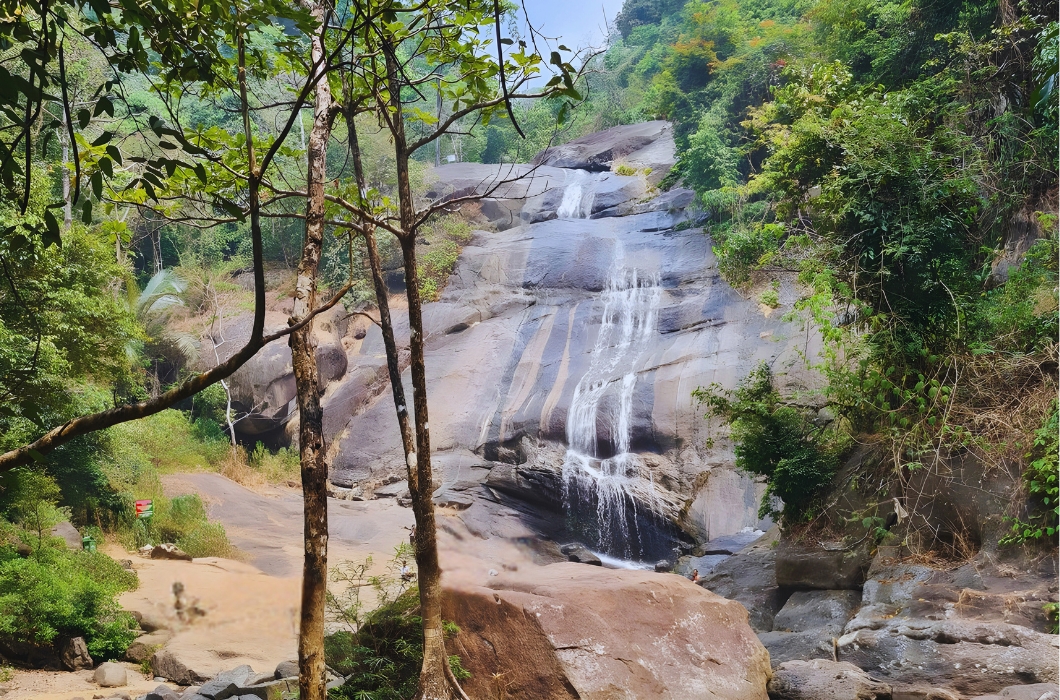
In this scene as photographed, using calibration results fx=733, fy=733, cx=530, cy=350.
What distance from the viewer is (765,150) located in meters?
19.4

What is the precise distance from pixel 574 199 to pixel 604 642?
759 inches

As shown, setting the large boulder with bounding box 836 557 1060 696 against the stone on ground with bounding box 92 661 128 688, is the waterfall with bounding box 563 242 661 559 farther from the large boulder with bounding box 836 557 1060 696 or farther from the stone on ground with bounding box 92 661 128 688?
the stone on ground with bounding box 92 661 128 688

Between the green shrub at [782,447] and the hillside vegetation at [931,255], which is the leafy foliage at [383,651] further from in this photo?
the green shrub at [782,447]

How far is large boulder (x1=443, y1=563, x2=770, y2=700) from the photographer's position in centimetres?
492

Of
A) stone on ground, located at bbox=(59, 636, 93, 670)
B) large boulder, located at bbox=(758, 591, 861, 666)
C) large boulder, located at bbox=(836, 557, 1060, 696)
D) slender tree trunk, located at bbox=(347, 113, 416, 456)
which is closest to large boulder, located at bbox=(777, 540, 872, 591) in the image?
large boulder, located at bbox=(758, 591, 861, 666)

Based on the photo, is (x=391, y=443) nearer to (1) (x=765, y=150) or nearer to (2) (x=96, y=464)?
(2) (x=96, y=464)

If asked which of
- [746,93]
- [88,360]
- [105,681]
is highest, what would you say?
[746,93]

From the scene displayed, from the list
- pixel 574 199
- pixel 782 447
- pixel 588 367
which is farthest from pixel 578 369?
pixel 574 199

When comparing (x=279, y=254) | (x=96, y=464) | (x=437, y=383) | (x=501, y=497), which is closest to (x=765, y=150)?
(x=437, y=383)

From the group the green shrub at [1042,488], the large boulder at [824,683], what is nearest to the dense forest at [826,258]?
the green shrub at [1042,488]

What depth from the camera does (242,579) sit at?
35.6 feet

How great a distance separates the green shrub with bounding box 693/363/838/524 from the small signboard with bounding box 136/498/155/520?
9312mm

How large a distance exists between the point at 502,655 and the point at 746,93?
58.4 ft

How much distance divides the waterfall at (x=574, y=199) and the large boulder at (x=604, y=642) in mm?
17777
